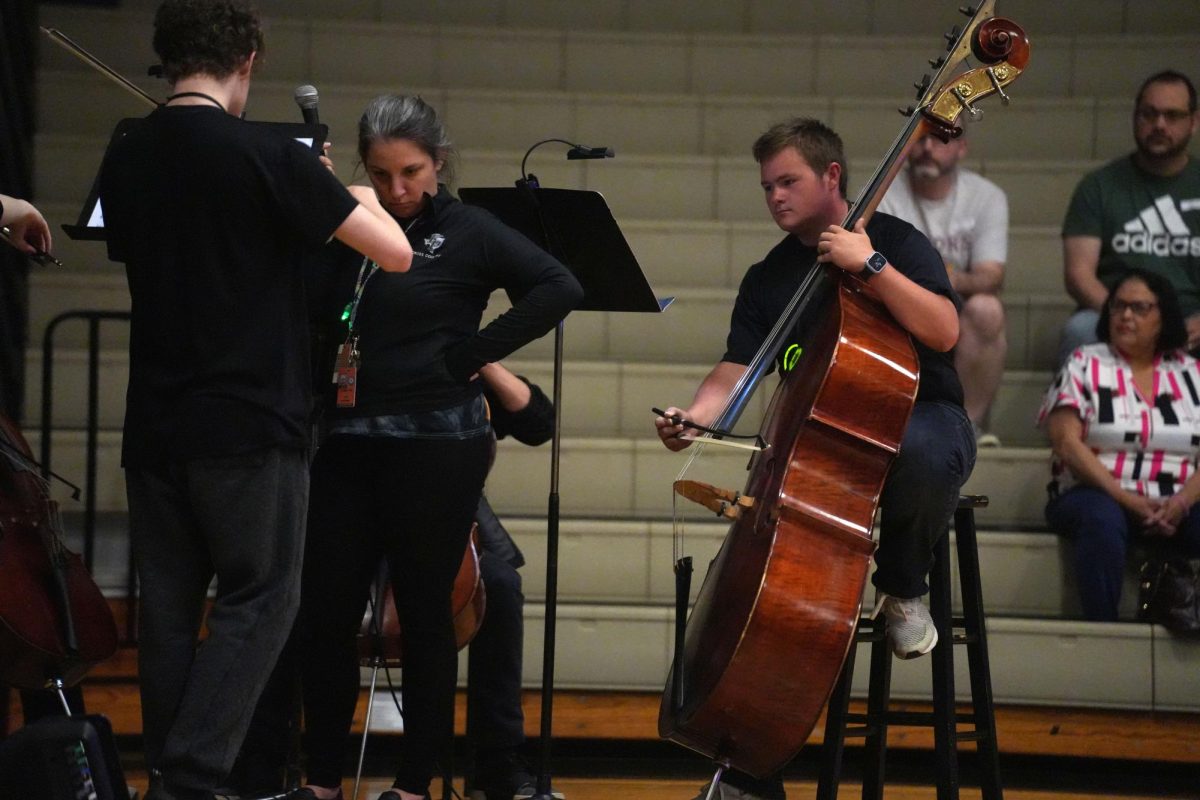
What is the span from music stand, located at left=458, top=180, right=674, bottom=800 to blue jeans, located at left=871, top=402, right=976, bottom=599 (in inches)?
21.6

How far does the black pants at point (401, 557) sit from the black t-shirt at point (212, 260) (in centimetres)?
39

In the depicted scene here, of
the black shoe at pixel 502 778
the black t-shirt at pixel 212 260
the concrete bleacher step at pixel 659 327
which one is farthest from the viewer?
the concrete bleacher step at pixel 659 327

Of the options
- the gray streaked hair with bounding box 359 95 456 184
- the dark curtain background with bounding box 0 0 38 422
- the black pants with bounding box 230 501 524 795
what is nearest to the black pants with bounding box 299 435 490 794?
the black pants with bounding box 230 501 524 795

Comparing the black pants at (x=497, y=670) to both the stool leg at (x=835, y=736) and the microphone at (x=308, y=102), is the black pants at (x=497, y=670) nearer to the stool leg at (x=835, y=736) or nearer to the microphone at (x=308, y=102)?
the stool leg at (x=835, y=736)

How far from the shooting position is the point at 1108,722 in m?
3.63

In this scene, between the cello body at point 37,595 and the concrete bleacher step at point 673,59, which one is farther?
the concrete bleacher step at point 673,59

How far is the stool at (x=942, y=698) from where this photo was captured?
2.76 meters

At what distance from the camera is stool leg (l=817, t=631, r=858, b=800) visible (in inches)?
109

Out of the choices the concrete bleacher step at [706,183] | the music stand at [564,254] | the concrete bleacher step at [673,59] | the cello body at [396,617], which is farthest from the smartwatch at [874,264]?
the concrete bleacher step at [673,59]

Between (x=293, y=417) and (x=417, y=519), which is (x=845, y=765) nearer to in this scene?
(x=417, y=519)

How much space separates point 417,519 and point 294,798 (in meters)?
0.56

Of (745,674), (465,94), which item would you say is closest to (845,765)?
(745,674)

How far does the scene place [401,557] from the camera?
2.64 meters

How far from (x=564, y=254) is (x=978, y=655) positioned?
1.12 meters
